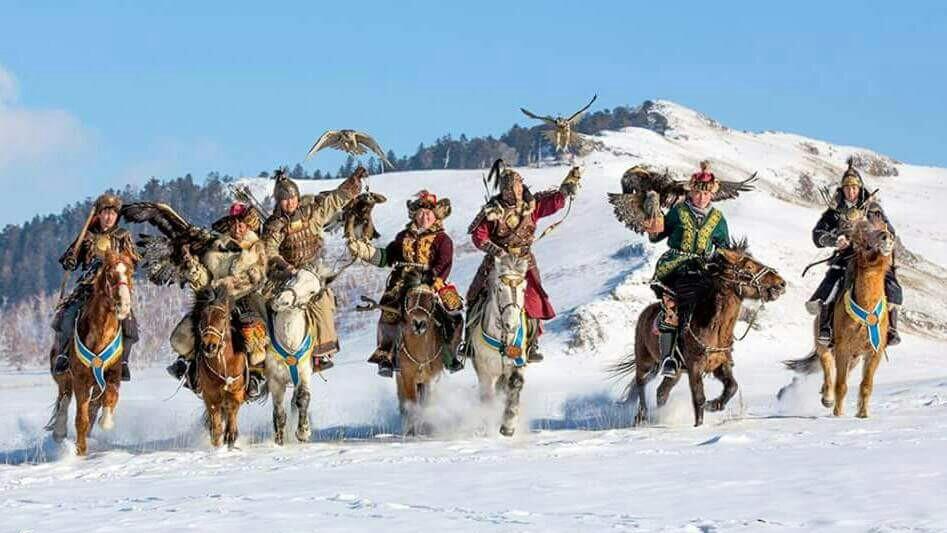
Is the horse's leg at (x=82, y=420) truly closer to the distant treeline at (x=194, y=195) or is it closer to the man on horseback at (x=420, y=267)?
the man on horseback at (x=420, y=267)

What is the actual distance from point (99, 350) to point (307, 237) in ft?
8.61

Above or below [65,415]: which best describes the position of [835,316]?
above

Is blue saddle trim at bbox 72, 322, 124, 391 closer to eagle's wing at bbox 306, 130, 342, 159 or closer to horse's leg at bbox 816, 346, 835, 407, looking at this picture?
eagle's wing at bbox 306, 130, 342, 159

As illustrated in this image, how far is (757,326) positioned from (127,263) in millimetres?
23216

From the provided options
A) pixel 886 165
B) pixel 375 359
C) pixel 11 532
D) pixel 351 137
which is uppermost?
pixel 886 165

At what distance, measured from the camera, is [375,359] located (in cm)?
1513

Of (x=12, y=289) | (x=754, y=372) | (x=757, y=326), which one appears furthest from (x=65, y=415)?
(x=12, y=289)

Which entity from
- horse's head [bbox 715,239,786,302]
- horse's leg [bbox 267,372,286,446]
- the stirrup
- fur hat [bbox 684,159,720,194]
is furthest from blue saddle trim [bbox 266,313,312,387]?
fur hat [bbox 684,159,720,194]

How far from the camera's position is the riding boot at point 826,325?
1481cm

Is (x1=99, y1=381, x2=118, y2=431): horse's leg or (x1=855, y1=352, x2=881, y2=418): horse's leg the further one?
(x1=855, y1=352, x2=881, y2=418): horse's leg

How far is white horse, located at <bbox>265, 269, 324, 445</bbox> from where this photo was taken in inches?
547

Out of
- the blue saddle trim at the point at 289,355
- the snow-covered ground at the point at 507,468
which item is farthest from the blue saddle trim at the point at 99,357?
the blue saddle trim at the point at 289,355

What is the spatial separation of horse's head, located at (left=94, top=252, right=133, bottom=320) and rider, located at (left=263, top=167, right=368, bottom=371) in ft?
5.65

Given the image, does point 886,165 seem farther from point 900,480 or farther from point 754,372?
point 900,480
